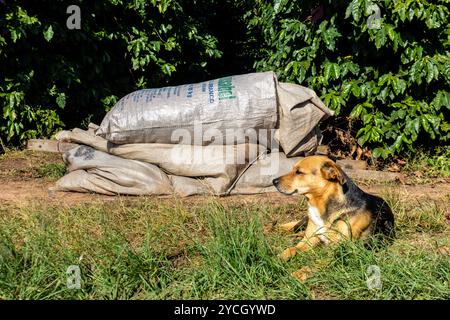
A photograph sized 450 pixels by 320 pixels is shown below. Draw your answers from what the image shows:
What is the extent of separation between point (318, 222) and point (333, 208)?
0.15 meters

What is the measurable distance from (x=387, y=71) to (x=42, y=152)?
407 cm

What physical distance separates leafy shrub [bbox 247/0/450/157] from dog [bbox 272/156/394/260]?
7.95ft

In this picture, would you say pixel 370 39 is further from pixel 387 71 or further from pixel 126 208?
pixel 126 208

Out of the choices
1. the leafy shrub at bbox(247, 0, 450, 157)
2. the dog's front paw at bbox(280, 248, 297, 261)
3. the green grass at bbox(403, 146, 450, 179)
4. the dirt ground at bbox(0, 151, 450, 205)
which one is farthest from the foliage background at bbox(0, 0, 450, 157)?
the dog's front paw at bbox(280, 248, 297, 261)

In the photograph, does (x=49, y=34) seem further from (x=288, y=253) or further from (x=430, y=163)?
(x=430, y=163)

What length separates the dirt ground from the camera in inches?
221

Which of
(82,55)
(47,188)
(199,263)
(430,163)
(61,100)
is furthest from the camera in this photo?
(82,55)

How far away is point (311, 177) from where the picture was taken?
4.28 metres

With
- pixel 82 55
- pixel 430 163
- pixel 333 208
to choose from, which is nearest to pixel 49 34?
pixel 82 55

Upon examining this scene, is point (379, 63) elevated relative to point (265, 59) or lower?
elevated

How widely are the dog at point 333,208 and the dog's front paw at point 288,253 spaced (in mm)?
107

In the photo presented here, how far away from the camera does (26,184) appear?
620cm

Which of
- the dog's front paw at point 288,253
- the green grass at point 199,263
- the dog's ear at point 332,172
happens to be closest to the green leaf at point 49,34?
the green grass at point 199,263
